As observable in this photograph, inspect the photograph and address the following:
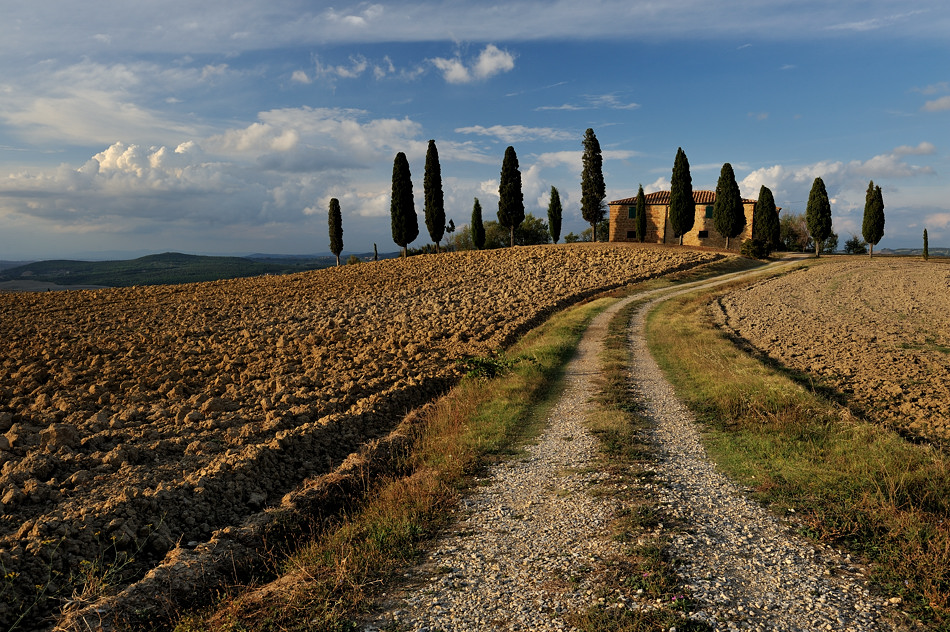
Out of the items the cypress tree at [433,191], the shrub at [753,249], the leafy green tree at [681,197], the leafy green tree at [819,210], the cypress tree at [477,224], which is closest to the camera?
the shrub at [753,249]

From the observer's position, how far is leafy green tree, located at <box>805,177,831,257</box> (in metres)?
61.7

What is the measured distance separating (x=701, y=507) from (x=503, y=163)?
55914 mm

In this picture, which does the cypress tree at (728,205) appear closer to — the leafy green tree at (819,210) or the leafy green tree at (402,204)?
the leafy green tree at (819,210)

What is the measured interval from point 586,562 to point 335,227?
6072 centimetres

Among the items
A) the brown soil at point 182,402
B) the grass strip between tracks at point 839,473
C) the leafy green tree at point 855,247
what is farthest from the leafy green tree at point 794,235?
the grass strip between tracks at point 839,473

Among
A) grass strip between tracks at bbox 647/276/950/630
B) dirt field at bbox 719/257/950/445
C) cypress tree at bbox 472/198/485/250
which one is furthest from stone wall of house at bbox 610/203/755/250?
grass strip between tracks at bbox 647/276/950/630

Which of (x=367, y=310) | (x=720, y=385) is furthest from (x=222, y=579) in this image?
(x=367, y=310)

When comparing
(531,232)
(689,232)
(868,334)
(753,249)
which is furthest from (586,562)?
(531,232)

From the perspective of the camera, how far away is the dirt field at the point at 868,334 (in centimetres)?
1210

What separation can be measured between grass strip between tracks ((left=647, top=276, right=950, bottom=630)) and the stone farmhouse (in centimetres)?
5620

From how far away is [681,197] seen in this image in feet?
181

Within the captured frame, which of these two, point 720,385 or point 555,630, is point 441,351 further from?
point 555,630

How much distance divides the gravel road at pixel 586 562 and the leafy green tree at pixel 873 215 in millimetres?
66360

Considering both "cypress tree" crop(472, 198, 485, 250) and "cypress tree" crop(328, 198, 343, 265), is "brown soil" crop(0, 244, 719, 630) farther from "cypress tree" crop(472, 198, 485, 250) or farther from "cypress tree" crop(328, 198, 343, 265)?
"cypress tree" crop(472, 198, 485, 250)
